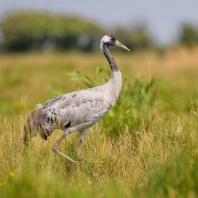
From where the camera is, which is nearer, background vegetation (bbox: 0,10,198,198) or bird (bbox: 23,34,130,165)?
background vegetation (bbox: 0,10,198,198)

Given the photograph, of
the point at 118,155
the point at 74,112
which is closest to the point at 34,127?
the point at 74,112

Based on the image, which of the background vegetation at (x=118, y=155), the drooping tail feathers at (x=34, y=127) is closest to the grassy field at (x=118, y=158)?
the background vegetation at (x=118, y=155)

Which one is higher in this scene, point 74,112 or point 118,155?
point 74,112

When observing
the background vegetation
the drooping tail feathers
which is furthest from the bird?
the background vegetation

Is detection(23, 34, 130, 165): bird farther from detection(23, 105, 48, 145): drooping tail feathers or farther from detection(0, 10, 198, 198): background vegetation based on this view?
detection(0, 10, 198, 198): background vegetation

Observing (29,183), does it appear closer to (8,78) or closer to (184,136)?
(184,136)

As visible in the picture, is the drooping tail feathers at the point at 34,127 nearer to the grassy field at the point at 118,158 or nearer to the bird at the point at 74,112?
the bird at the point at 74,112

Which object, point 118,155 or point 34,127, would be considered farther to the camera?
point 34,127

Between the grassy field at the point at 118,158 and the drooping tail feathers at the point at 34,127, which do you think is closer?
the grassy field at the point at 118,158

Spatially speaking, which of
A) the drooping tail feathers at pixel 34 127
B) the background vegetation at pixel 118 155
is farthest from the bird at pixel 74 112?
the background vegetation at pixel 118 155

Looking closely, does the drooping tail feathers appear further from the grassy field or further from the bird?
the grassy field

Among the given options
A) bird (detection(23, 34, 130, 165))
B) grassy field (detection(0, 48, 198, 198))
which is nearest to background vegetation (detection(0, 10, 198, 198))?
grassy field (detection(0, 48, 198, 198))

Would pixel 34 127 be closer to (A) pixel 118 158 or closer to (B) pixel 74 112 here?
(B) pixel 74 112

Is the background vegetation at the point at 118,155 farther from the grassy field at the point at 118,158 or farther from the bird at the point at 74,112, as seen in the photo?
the bird at the point at 74,112
